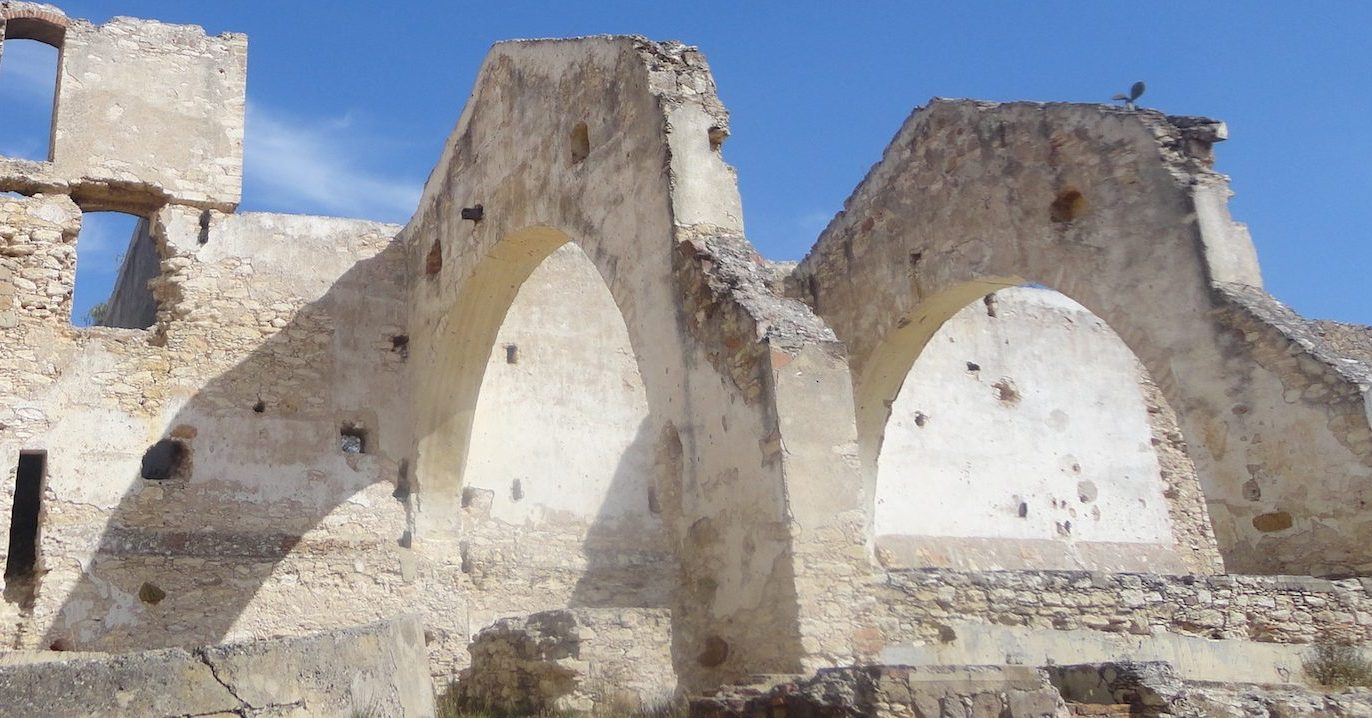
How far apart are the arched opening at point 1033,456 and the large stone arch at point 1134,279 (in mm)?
3336

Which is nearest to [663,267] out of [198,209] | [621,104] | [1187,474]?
[621,104]

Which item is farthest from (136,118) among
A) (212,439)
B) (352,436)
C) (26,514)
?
(26,514)

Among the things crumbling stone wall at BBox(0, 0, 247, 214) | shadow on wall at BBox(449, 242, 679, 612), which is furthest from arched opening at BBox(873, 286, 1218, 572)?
crumbling stone wall at BBox(0, 0, 247, 214)

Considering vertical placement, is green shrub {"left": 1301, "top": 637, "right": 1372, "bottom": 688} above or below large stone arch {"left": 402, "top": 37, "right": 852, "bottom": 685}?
below

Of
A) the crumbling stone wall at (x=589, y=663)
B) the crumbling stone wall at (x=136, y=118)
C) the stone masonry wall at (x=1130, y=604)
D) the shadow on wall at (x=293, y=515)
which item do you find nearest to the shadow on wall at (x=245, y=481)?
the shadow on wall at (x=293, y=515)

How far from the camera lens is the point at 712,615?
6824 mm

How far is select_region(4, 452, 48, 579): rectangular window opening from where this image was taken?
9.73 m

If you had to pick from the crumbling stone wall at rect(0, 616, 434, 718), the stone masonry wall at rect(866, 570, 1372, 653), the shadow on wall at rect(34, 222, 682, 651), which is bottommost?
the crumbling stone wall at rect(0, 616, 434, 718)

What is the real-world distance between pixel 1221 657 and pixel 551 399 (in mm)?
6639

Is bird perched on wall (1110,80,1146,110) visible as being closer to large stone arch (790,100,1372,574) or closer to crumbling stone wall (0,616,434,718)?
large stone arch (790,100,1372,574)

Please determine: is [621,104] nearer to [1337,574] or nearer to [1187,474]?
[1337,574]

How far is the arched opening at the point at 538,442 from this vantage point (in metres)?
10.9

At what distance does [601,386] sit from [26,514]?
5.20 metres

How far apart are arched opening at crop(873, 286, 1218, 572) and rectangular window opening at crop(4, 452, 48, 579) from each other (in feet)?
27.5
